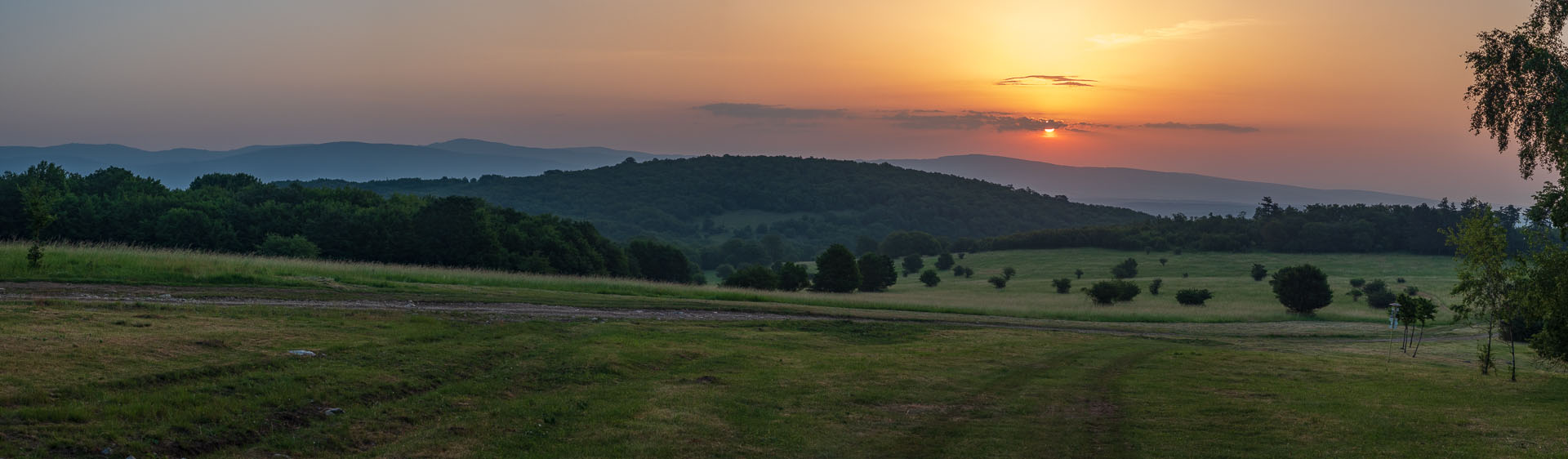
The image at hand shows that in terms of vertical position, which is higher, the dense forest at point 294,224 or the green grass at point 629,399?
the dense forest at point 294,224

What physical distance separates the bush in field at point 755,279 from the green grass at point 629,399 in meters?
55.3

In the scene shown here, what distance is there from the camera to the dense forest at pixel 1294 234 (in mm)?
131625

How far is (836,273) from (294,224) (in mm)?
45129

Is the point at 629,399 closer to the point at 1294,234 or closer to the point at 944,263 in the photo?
the point at 944,263

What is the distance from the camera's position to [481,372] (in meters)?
18.0

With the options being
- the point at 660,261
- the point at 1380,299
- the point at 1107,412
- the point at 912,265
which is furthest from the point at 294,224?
the point at 1380,299

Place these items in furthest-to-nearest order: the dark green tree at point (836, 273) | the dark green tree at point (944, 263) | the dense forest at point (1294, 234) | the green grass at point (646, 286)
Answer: the dense forest at point (1294, 234), the dark green tree at point (944, 263), the dark green tree at point (836, 273), the green grass at point (646, 286)

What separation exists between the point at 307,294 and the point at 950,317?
1108 inches

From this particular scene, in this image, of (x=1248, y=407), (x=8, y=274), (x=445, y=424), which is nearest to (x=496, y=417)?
(x=445, y=424)

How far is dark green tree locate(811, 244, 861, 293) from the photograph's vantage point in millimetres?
87000

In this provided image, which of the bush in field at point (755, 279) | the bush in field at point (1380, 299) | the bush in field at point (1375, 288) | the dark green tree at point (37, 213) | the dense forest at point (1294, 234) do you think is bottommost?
the bush in field at point (755, 279)

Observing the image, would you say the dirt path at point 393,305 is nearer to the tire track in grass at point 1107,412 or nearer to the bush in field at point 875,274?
the tire track in grass at point 1107,412

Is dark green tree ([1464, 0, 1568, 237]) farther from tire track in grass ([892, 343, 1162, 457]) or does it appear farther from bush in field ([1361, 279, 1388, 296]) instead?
bush in field ([1361, 279, 1388, 296])

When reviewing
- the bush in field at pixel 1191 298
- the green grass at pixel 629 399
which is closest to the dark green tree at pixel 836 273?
the bush in field at pixel 1191 298
